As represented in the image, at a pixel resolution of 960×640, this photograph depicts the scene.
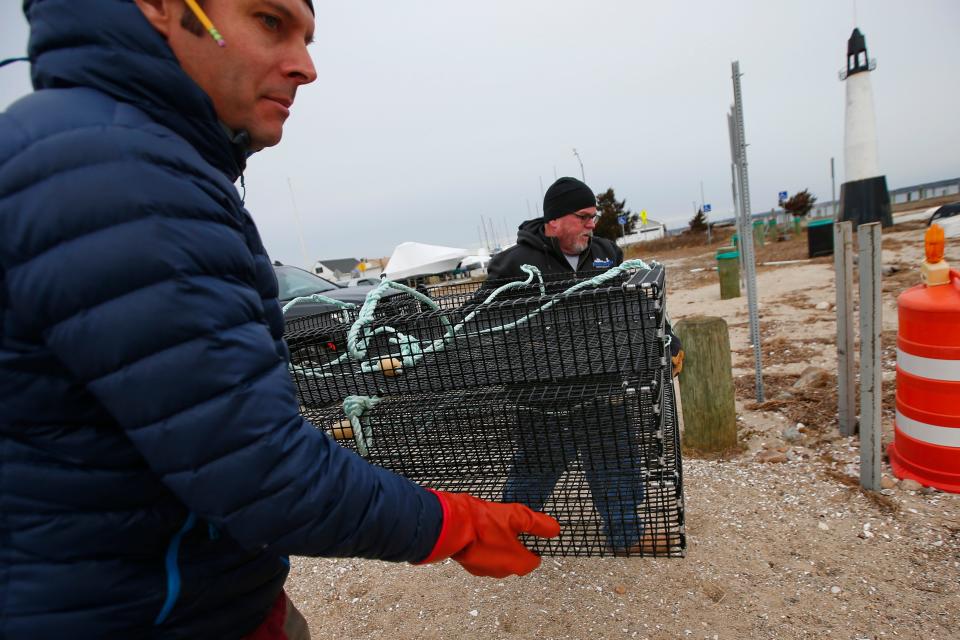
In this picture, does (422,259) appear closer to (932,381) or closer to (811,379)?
(811,379)

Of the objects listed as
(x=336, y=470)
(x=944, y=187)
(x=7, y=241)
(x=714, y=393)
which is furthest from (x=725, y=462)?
(x=944, y=187)

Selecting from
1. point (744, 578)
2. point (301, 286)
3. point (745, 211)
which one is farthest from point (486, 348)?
point (301, 286)

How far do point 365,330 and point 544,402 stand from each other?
2.08 ft

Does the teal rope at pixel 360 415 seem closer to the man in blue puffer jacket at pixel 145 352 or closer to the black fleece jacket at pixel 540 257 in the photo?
the man in blue puffer jacket at pixel 145 352

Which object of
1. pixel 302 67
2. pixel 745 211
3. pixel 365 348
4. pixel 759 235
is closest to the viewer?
pixel 302 67

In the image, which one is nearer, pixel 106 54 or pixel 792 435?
pixel 106 54

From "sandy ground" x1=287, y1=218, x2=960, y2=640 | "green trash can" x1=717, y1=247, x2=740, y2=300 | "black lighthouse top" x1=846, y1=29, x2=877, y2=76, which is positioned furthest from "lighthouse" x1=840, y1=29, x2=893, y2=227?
"sandy ground" x1=287, y1=218, x2=960, y2=640

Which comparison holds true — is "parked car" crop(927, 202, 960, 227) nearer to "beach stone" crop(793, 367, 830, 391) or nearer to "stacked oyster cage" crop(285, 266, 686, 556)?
"beach stone" crop(793, 367, 830, 391)

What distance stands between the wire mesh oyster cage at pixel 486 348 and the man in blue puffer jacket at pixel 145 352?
2.00 ft

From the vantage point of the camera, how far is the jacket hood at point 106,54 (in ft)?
2.45

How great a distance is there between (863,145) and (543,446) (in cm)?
1953

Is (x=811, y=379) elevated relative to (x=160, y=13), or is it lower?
lower

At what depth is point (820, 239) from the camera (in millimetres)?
11758

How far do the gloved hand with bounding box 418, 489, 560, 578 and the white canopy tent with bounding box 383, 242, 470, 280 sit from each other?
78.1 ft
